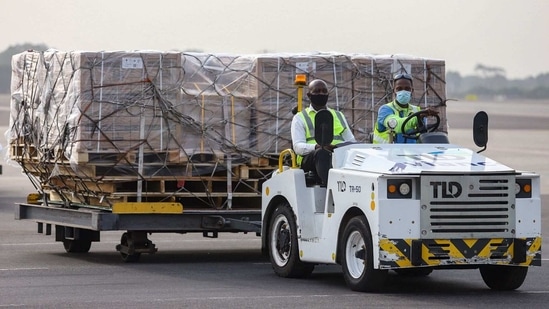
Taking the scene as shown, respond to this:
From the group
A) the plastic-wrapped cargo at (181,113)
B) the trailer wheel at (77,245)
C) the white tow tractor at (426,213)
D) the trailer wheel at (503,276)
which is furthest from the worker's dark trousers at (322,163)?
the trailer wheel at (77,245)

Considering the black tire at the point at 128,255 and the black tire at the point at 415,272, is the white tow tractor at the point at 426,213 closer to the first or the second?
the black tire at the point at 415,272

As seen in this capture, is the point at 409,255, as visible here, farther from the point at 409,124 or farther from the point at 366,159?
the point at 409,124

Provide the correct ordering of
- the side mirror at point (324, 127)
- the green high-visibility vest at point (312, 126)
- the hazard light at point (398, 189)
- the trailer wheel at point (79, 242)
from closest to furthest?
the hazard light at point (398, 189), the side mirror at point (324, 127), the green high-visibility vest at point (312, 126), the trailer wheel at point (79, 242)

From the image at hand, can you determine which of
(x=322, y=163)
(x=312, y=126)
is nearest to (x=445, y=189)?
(x=322, y=163)

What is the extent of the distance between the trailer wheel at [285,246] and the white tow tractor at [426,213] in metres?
0.53

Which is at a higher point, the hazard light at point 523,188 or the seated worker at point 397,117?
the seated worker at point 397,117

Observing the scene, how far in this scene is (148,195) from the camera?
16156mm

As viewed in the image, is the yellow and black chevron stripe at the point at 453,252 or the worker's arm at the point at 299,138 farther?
the worker's arm at the point at 299,138

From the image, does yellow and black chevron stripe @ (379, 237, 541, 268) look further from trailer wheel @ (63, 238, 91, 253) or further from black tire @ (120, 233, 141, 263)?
trailer wheel @ (63, 238, 91, 253)

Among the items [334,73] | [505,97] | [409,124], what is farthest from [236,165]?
[505,97]

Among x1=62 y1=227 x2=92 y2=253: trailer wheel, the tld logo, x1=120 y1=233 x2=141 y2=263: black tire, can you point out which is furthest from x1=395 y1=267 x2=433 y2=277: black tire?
x1=62 y1=227 x2=92 y2=253: trailer wheel

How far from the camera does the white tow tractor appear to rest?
12500 millimetres

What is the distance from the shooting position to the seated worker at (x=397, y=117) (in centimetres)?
1427

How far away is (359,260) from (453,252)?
99 centimetres
